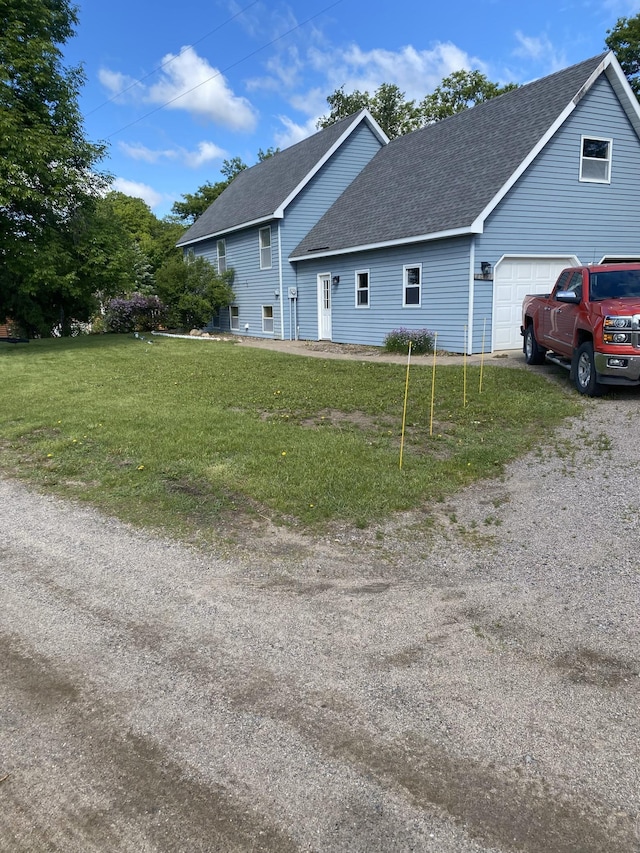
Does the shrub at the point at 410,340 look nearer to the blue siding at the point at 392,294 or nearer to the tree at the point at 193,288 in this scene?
the blue siding at the point at 392,294

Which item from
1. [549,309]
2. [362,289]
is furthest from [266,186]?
[549,309]

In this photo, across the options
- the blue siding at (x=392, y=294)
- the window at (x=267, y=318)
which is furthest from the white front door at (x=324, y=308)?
the window at (x=267, y=318)

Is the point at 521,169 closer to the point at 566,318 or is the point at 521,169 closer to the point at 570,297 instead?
the point at 566,318

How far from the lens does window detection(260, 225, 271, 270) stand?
22.8m

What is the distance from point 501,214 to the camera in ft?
47.9

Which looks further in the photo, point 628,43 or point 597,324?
point 628,43

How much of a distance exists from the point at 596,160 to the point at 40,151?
1537cm

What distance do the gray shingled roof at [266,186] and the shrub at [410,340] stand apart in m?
8.07

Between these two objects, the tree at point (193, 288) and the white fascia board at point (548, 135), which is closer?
the white fascia board at point (548, 135)

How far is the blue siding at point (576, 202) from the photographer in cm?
1483

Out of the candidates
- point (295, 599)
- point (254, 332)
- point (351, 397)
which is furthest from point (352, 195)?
point (295, 599)

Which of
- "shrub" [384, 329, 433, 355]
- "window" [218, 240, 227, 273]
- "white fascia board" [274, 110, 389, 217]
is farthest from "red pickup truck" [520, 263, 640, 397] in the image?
"window" [218, 240, 227, 273]

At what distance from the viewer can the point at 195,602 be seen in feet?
12.0

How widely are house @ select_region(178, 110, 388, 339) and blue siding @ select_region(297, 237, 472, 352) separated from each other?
87cm
